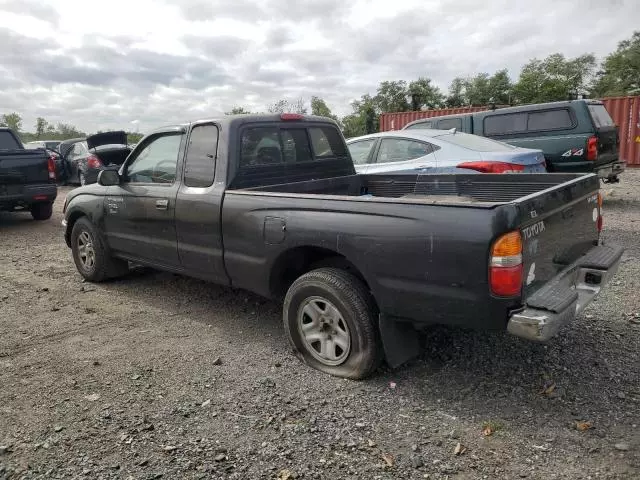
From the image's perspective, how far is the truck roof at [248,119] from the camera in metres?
4.22

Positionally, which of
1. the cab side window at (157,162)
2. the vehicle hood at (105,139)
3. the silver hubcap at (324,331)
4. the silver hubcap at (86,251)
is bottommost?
the silver hubcap at (324,331)

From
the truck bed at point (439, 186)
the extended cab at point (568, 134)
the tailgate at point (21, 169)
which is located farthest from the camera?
the extended cab at point (568, 134)

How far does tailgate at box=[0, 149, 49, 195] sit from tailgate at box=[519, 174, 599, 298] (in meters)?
8.85

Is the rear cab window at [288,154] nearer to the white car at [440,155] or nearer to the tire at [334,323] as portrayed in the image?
the tire at [334,323]

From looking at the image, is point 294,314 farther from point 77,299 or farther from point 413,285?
point 77,299

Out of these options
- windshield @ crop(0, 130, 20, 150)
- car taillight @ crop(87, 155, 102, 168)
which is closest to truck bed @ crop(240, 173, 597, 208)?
windshield @ crop(0, 130, 20, 150)

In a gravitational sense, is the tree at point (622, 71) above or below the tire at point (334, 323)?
above

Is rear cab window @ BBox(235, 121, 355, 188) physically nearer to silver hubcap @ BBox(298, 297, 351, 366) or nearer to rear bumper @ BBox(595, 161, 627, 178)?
silver hubcap @ BBox(298, 297, 351, 366)

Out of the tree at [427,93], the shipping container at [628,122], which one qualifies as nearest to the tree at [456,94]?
the tree at [427,93]

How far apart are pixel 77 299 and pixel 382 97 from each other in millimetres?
50357

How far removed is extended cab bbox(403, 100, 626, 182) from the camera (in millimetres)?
9109

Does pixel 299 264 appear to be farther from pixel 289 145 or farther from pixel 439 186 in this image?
pixel 439 186

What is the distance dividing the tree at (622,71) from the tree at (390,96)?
17461mm

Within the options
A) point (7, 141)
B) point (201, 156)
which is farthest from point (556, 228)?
point (7, 141)
